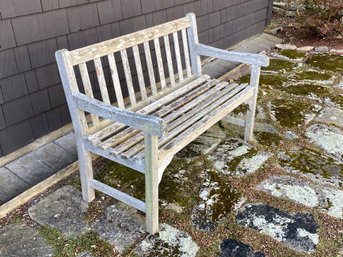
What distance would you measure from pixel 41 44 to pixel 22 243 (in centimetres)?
131

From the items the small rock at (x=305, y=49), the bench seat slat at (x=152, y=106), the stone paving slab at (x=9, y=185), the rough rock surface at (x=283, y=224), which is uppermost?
the bench seat slat at (x=152, y=106)

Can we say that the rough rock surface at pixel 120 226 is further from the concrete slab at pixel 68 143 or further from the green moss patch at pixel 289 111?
the green moss patch at pixel 289 111

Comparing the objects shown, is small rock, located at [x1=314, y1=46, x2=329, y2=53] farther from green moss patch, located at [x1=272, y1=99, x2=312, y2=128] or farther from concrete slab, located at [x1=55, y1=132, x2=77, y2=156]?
concrete slab, located at [x1=55, y1=132, x2=77, y2=156]

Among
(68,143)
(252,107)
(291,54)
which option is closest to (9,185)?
(68,143)

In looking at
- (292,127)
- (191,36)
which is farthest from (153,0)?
(292,127)

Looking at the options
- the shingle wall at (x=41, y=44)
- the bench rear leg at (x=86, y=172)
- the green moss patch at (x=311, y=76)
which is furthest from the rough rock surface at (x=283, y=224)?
the green moss patch at (x=311, y=76)

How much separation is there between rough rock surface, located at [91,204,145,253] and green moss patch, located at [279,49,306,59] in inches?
131

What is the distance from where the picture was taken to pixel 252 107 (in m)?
2.71

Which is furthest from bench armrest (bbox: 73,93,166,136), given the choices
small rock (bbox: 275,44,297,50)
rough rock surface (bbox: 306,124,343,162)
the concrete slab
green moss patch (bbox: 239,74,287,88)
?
small rock (bbox: 275,44,297,50)

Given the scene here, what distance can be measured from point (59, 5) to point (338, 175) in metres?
2.20

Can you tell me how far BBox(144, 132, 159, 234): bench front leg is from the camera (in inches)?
67.2

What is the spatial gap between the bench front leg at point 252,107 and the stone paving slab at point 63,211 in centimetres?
130

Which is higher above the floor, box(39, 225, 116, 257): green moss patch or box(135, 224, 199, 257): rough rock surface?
box(39, 225, 116, 257): green moss patch

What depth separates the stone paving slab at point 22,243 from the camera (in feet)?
6.07
